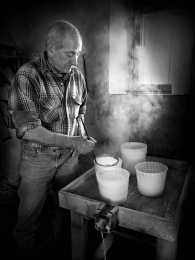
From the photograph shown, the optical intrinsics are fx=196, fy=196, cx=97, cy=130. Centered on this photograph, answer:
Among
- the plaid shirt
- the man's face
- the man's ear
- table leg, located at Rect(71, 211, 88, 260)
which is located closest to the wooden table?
table leg, located at Rect(71, 211, 88, 260)

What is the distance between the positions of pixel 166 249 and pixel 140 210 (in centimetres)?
30

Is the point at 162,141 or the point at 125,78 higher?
the point at 125,78

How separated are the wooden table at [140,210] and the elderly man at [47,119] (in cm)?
45

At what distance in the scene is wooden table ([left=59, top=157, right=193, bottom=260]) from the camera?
1348mm

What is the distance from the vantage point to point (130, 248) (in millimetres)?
2629

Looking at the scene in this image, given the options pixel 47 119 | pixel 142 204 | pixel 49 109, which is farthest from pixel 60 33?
pixel 142 204

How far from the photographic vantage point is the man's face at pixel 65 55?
203 centimetres

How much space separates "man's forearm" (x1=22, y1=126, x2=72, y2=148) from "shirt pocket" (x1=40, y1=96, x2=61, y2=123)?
0.77ft

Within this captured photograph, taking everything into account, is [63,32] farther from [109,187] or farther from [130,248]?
[130,248]

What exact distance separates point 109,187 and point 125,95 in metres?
1.67

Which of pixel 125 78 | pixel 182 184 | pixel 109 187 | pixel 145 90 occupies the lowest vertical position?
pixel 182 184

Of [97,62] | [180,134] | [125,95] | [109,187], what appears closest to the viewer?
[109,187]

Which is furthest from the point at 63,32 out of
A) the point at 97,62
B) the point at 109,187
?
the point at 109,187

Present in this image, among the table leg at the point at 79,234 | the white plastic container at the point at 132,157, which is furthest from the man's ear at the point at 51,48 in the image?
the table leg at the point at 79,234
